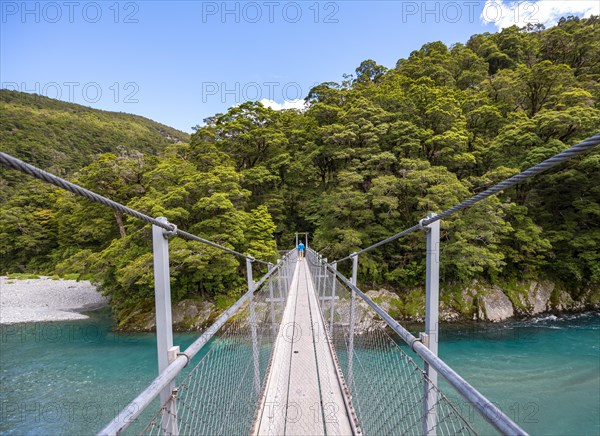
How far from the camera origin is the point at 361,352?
1.91m

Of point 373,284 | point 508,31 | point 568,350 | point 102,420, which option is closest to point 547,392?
point 568,350

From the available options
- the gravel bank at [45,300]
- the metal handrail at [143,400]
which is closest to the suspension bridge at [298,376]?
the metal handrail at [143,400]

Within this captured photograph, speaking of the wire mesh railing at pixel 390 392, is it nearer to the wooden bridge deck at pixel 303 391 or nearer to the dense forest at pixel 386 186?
the wooden bridge deck at pixel 303 391

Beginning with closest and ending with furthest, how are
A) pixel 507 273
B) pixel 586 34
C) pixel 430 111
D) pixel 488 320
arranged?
pixel 488 320, pixel 507 273, pixel 430 111, pixel 586 34

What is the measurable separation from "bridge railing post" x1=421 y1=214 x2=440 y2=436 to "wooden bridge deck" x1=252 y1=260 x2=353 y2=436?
28.5 inches

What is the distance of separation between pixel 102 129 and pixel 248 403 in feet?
121

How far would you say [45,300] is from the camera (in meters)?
9.91

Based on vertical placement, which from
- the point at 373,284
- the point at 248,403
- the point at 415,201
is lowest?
the point at 373,284

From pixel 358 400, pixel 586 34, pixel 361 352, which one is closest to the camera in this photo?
pixel 358 400

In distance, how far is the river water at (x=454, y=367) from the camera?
3844 millimetres

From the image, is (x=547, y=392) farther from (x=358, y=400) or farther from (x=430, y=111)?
(x=430, y=111)

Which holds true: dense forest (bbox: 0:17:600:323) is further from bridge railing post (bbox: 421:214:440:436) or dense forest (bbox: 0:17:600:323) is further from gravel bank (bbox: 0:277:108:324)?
bridge railing post (bbox: 421:214:440:436)

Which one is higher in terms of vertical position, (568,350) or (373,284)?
(373,284)

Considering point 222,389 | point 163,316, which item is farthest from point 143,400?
point 222,389
